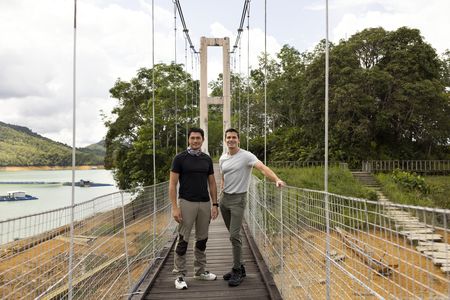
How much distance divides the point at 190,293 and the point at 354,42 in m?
15.9

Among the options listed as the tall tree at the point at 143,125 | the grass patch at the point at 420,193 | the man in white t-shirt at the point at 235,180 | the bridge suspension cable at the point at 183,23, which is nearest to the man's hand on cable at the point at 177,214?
the man in white t-shirt at the point at 235,180

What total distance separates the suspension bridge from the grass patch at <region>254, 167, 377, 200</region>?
7.68 meters

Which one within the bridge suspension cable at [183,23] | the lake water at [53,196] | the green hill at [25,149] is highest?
the bridge suspension cable at [183,23]

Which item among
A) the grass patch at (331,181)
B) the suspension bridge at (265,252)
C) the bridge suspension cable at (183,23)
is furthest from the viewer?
the grass patch at (331,181)

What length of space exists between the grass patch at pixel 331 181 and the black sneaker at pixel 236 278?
817cm

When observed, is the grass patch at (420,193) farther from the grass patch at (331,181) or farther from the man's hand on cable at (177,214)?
the man's hand on cable at (177,214)

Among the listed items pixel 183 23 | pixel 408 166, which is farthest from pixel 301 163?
pixel 183 23

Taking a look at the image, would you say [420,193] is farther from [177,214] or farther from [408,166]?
[177,214]

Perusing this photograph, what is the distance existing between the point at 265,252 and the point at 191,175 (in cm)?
115

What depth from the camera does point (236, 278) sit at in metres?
2.48

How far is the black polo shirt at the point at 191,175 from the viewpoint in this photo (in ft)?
7.72

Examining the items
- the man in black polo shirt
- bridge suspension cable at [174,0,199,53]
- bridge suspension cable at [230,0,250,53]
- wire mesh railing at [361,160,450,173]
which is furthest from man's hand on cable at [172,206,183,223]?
wire mesh railing at [361,160,450,173]

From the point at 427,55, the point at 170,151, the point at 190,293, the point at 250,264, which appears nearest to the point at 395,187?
the point at 427,55

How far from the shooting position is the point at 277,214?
111 inches
